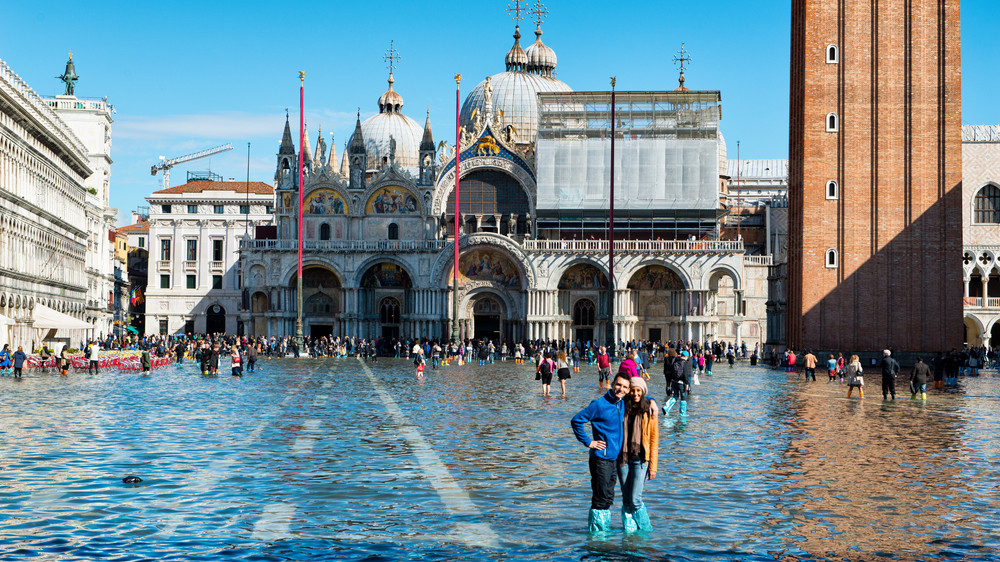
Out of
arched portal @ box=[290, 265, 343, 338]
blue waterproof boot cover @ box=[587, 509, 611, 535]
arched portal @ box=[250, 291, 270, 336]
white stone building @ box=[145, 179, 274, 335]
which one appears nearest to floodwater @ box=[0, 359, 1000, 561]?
blue waterproof boot cover @ box=[587, 509, 611, 535]

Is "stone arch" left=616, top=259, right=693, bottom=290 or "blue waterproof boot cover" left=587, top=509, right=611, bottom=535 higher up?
"stone arch" left=616, top=259, right=693, bottom=290

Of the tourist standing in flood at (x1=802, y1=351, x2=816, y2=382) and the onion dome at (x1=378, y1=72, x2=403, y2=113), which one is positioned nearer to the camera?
the tourist standing in flood at (x1=802, y1=351, x2=816, y2=382)

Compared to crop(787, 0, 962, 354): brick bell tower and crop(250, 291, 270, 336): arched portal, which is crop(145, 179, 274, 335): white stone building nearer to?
crop(250, 291, 270, 336): arched portal

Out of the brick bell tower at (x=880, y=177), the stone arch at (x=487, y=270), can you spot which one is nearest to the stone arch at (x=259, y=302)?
the stone arch at (x=487, y=270)

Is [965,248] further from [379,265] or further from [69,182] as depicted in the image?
[69,182]

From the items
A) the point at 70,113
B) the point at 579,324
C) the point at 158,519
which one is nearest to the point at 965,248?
the point at 579,324

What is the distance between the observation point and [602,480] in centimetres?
1005

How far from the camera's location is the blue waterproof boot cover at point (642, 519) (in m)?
10.4

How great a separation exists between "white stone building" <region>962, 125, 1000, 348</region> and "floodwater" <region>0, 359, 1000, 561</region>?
49322 millimetres

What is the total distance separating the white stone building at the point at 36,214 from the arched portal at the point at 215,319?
24.4 meters

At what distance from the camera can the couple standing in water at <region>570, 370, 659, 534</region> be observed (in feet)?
33.0

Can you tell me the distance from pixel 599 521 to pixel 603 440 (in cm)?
74

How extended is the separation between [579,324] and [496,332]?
5956mm

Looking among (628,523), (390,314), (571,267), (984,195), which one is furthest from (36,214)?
(984,195)
